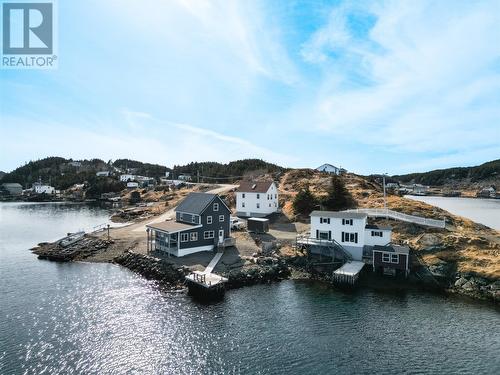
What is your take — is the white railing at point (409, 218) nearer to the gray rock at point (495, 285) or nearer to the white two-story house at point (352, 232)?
the white two-story house at point (352, 232)

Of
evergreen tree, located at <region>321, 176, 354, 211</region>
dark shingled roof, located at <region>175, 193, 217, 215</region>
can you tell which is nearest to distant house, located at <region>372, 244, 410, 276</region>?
evergreen tree, located at <region>321, 176, 354, 211</region>

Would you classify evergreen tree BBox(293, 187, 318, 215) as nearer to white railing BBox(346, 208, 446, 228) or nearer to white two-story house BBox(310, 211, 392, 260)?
white railing BBox(346, 208, 446, 228)

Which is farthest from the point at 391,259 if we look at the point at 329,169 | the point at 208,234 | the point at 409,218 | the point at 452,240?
the point at 329,169

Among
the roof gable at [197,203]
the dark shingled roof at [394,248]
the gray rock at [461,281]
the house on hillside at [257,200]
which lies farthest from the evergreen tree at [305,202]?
the gray rock at [461,281]

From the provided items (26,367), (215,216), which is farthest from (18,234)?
(26,367)

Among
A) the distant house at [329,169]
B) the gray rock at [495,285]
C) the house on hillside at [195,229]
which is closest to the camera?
the gray rock at [495,285]
